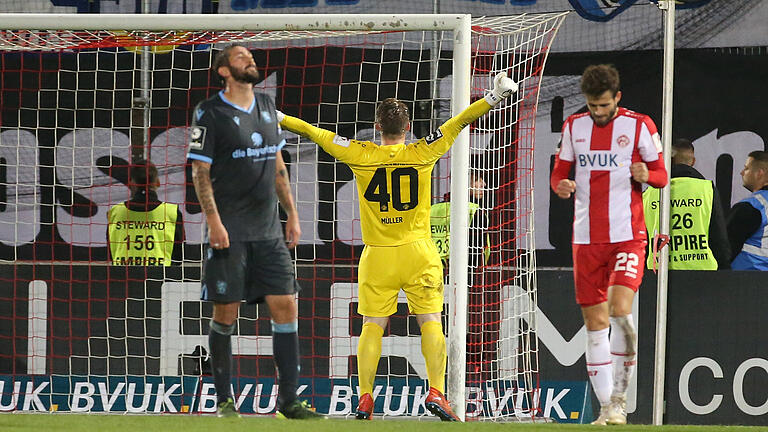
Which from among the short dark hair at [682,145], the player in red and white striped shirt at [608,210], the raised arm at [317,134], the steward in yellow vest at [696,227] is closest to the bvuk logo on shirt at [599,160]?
the player in red and white striped shirt at [608,210]

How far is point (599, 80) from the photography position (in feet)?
20.9

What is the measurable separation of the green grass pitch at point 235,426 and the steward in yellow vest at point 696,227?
382 cm

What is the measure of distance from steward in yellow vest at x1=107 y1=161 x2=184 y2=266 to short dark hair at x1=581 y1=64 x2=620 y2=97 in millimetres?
5115

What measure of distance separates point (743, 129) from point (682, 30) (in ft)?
3.69

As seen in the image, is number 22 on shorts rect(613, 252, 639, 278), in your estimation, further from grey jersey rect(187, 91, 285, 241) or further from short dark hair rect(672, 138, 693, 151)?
short dark hair rect(672, 138, 693, 151)

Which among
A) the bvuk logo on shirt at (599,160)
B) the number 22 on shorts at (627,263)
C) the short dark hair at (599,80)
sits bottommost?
the number 22 on shorts at (627,263)

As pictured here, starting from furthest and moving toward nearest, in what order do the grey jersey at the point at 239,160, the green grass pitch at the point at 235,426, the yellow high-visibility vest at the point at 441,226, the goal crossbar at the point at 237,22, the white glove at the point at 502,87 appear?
the yellow high-visibility vest at the point at 441,226 → the goal crossbar at the point at 237,22 → the white glove at the point at 502,87 → the grey jersey at the point at 239,160 → the green grass pitch at the point at 235,426

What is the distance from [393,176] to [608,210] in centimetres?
159

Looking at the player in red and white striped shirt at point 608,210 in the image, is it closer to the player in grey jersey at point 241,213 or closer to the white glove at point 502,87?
Result: the white glove at point 502,87

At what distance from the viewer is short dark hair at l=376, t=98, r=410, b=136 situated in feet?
24.7

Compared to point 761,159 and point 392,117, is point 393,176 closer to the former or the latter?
point 392,117

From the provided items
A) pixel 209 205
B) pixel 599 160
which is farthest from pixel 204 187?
pixel 599 160

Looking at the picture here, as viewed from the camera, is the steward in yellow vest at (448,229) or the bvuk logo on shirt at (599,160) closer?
the bvuk logo on shirt at (599,160)

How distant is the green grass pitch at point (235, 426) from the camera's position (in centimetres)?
583
